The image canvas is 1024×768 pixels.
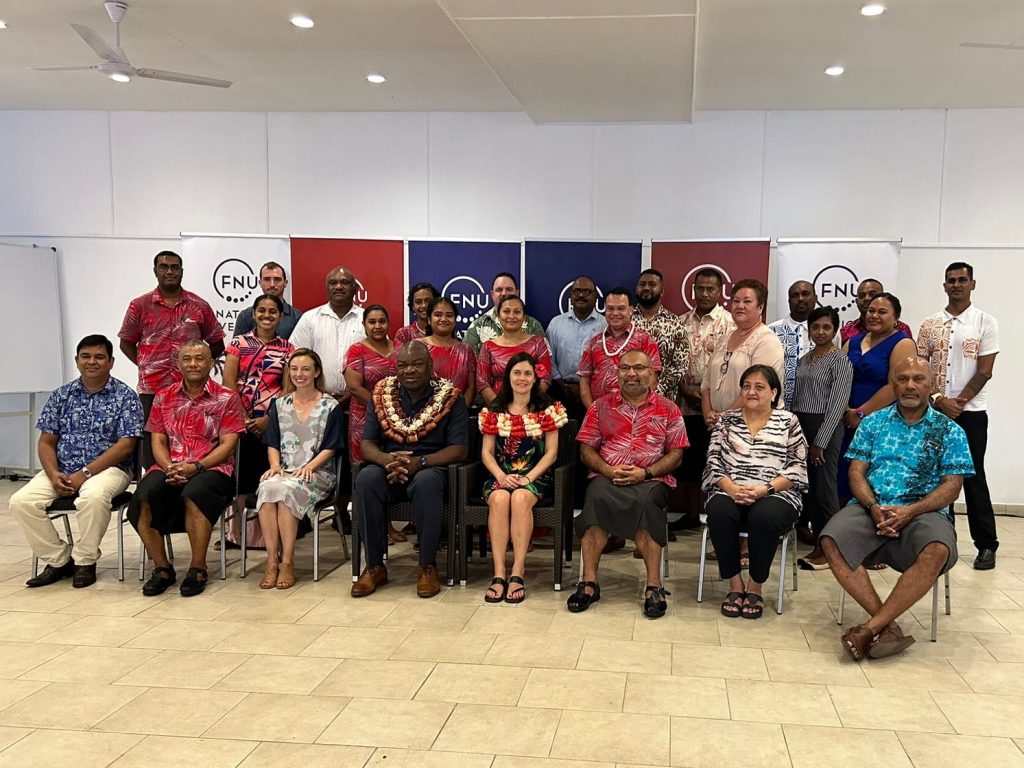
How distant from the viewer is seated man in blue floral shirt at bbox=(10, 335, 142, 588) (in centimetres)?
427

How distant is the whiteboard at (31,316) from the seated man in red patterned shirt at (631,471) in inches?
203

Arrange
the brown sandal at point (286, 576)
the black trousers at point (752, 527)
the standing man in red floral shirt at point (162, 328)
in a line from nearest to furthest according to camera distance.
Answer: the black trousers at point (752, 527), the brown sandal at point (286, 576), the standing man in red floral shirt at point (162, 328)

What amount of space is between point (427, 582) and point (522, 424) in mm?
925

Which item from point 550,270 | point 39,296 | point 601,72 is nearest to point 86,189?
point 39,296

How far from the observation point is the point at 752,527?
379 cm

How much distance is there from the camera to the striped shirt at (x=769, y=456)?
3.94m

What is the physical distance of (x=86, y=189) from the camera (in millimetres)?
6992

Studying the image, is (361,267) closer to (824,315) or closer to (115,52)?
(115,52)

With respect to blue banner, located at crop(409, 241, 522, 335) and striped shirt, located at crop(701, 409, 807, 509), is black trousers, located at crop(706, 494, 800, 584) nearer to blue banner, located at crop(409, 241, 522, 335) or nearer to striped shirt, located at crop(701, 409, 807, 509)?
striped shirt, located at crop(701, 409, 807, 509)

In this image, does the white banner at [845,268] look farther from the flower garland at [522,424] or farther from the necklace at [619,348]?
the flower garland at [522,424]

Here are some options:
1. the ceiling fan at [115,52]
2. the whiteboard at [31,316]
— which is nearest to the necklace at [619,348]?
the ceiling fan at [115,52]

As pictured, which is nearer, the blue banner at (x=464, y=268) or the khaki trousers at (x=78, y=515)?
the khaki trousers at (x=78, y=515)

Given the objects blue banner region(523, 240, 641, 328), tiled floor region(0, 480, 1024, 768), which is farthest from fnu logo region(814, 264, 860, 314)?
tiled floor region(0, 480, 1024, 768)

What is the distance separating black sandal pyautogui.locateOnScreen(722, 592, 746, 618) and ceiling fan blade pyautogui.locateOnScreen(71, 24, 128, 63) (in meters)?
4.38
